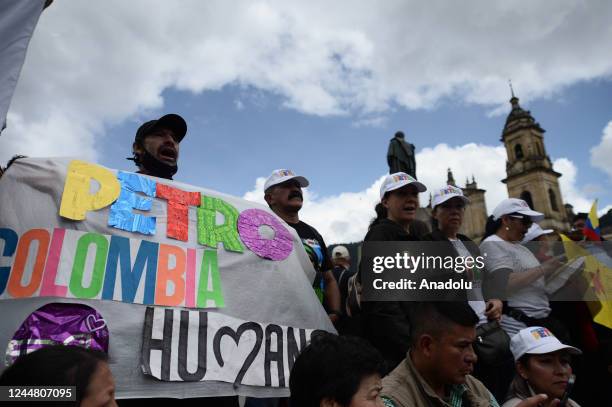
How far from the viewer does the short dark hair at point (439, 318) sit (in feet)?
8.10

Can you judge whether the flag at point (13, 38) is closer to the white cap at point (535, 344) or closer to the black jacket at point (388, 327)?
the black jacket at point (388, 327)

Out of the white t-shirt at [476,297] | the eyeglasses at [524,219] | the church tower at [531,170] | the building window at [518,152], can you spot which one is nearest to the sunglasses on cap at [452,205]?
the white t-shirt at [476,297]

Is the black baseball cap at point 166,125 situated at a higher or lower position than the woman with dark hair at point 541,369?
higher

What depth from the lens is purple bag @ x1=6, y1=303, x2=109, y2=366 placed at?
201 centimetres

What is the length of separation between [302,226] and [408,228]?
2.96 feet

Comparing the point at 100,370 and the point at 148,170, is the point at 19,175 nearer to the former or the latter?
the point at 148,170

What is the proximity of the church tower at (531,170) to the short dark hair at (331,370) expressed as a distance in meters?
39.2

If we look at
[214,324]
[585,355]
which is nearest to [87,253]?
[214,324]

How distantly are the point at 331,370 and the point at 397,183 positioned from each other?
7.25ft

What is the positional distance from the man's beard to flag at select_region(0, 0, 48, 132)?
0.97 meters

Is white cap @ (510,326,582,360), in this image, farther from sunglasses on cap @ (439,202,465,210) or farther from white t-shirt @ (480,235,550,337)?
sunglasses on cap @ (439,202,465,210)

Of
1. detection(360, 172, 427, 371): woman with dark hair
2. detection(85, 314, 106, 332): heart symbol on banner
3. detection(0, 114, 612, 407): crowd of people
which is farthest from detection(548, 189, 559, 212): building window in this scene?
detection(85, 314, 106, 332): heart symbol on banner

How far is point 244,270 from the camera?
9.39 feet

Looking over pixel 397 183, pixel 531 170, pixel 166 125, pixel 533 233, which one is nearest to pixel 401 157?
pixel 533 233
